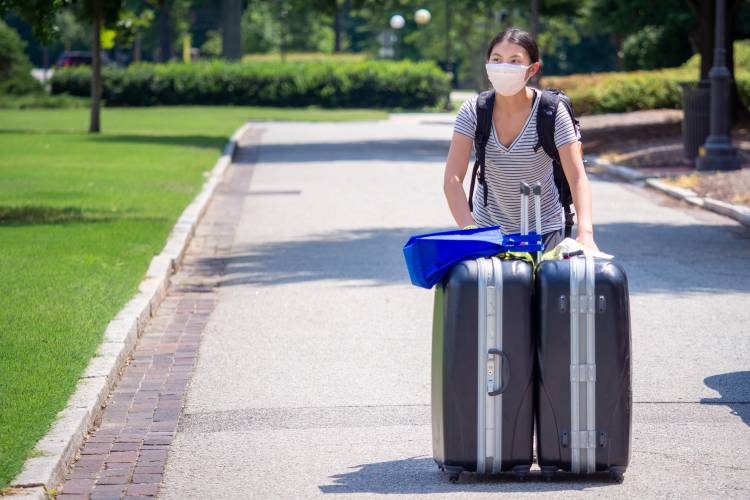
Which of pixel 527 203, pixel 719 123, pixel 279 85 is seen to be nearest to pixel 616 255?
pixel 527 203

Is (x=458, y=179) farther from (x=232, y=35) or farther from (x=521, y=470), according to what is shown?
(x=232, y=35)

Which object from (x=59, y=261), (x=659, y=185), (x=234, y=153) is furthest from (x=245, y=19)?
(x=59, y=261)

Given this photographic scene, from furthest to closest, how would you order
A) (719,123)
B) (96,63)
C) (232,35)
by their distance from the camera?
(232,35), (96,63), (719,123)

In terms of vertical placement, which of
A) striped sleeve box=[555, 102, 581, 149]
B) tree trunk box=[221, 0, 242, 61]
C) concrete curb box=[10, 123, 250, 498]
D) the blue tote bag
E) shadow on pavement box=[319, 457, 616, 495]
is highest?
tree trunk box=[221, 0, 242, 61]

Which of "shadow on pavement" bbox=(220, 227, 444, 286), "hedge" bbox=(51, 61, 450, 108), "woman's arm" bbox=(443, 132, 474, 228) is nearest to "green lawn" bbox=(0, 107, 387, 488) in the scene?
"shadow on pavement" bbox=(220, 227, 444, 286)

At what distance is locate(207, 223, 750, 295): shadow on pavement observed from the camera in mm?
11039

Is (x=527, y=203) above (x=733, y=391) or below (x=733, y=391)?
above

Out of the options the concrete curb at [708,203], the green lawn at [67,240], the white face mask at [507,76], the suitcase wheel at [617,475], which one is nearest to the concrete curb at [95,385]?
the green lawn at [67,240]

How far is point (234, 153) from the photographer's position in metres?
27.1

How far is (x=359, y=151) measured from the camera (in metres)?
27.8

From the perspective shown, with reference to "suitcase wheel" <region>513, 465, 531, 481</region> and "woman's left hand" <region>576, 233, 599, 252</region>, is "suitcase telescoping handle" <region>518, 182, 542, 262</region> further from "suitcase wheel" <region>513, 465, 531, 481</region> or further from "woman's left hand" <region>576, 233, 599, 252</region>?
"suitcase wheel" <region>513, 465, 531, 481</region>

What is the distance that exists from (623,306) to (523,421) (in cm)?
59

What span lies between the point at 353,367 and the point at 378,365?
148mm

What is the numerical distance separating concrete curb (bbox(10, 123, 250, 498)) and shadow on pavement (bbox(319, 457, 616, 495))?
3.55 feet
